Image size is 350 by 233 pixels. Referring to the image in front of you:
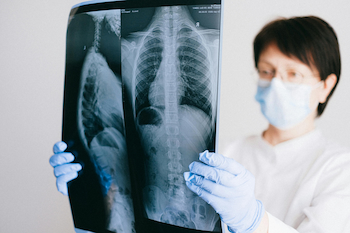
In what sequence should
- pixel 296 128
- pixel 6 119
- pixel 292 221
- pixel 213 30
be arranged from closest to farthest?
pixel 213 30
pixel 292 221
pixel 296 128
pixel 6 119

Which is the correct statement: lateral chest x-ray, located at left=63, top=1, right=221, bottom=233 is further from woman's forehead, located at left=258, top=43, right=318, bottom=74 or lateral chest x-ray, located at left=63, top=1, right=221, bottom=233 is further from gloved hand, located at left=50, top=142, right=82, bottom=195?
woman's forehead, located at left=258, top=43, right=318, bottom=74

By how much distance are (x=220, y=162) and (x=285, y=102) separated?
661 millimetres

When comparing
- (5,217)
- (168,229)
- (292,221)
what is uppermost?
(168,229)

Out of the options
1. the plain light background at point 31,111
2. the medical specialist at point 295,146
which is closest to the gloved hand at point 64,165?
the medical specialist at point 295,146

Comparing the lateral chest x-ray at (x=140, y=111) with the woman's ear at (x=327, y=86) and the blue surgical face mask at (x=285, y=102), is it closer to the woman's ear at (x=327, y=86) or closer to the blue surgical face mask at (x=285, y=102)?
the blue surgical face mask at (x=285, y=102)

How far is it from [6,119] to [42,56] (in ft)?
1.50

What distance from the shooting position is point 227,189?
2.29 ft

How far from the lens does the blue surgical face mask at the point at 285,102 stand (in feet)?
3.74

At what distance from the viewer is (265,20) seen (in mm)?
1345

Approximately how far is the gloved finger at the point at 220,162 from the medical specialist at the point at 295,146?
0.12m

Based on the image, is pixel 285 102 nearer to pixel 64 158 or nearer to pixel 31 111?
pixel 64 158

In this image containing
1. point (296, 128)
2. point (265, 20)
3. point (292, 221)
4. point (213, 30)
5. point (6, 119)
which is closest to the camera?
point (213, 30)

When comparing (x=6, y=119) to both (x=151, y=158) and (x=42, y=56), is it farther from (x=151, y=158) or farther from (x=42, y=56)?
(x=151, y=158)

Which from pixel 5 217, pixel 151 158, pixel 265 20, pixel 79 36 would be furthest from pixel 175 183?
pixel 5 217
